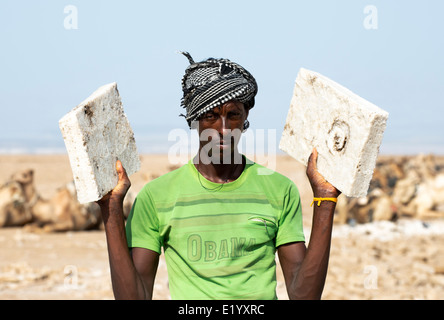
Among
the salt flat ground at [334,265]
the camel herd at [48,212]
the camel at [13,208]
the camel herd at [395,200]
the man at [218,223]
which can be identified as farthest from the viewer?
the camel herd at [395,200]

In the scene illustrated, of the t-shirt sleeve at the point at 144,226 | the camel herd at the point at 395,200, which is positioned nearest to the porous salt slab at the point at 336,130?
the t-shirt sleeve at the point at 144,226

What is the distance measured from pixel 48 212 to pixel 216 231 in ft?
27.6

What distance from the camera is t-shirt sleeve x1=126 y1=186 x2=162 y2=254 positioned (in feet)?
9.17

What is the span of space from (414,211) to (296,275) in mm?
11199

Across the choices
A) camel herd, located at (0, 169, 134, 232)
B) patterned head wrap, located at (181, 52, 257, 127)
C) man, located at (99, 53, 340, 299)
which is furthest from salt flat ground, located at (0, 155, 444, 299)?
patterned head wrap, located at (181, 52, 257, 127)

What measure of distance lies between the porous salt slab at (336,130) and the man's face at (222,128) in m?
0.46

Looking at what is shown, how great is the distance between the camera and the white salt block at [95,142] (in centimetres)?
274

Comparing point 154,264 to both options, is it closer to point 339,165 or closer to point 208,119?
point 208,119

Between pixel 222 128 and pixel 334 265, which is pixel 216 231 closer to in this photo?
pixel 222 128

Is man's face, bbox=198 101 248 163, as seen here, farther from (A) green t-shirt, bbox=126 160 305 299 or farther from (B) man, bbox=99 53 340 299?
(A) green t-shirt, bbox=126 160 305 299

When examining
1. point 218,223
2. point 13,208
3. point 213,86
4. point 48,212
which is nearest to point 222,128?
point 213,86

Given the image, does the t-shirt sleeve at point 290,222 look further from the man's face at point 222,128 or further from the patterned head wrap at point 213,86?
the patterned head wrap at point 213,86

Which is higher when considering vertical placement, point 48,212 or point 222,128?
point 222,128

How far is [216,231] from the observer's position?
2.78 m
